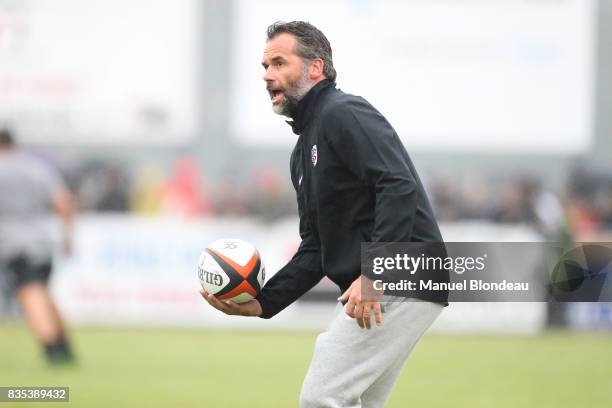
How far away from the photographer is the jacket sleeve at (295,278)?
19.7ft

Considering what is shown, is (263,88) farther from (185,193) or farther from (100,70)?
(185,193)

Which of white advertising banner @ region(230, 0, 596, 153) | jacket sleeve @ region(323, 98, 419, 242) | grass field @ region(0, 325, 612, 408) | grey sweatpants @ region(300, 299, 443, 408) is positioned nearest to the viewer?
jacket sleeve @ region(323, 98, 419, 242)

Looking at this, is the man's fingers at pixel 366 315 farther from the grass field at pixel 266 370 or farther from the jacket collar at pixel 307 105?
the grass field at pixel 266 370

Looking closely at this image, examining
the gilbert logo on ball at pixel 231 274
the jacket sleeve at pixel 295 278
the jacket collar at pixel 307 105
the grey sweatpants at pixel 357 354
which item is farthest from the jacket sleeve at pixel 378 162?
the gilbert logo on ball at pixel 231 274

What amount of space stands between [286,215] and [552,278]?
1166cm

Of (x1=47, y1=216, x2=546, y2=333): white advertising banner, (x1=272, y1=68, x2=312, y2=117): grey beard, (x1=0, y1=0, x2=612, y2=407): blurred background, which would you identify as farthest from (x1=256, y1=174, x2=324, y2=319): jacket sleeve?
(x1=0, y1=0, x2=612, y2=407): blurred background

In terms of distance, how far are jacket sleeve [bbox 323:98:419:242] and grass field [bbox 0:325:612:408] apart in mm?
4651

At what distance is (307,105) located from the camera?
5664 millimetres

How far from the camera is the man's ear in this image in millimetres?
5715

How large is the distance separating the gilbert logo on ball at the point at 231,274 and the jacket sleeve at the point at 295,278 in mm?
66

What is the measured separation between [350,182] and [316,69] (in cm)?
63

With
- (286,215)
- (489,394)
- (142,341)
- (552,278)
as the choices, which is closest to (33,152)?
(286,215)

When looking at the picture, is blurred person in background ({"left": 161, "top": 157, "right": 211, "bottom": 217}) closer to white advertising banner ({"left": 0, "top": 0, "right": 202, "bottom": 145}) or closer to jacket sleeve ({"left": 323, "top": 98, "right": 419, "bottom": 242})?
white advertising banner ({"left": 0, "top": 0, "right": 202, "bottom": 145})

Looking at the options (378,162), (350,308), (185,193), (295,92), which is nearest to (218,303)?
(350,308)
